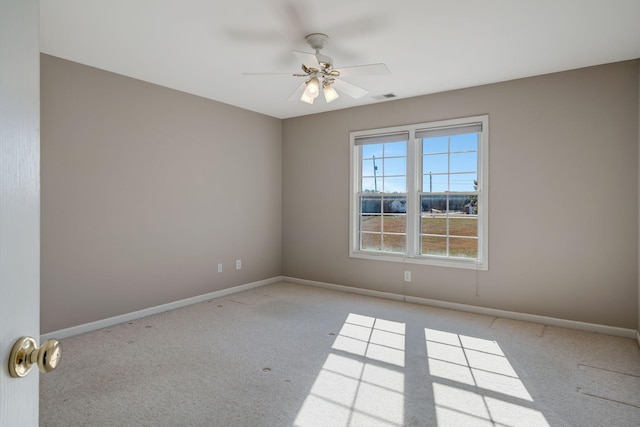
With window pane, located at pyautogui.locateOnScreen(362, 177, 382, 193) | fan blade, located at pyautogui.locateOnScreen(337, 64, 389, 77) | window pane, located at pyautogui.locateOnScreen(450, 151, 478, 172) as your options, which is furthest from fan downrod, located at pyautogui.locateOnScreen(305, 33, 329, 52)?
window pane, located at pyautogui.locateOnScreen(362, 177, 382, 193)

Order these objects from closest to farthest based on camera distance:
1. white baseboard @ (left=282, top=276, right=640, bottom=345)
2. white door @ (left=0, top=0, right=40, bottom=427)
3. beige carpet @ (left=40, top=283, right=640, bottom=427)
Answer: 1. white door @ (left=0, top=0, right=40, bottom=427)
2. beige carpet @ (left=40, top=283, right=640, bottom=427)
3. white baseboard @ (left=282, top=276, right=640, bottom=345)

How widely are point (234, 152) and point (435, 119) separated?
2.62 metres

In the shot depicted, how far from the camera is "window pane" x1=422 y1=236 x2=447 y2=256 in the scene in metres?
4.44

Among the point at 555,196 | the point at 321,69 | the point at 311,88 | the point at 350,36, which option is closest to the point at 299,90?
the point at 311,88

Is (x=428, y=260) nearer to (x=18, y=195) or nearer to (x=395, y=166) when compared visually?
(x=395, y=166)

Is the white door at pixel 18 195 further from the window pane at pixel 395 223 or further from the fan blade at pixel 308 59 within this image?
the window pane at pixel 395 223

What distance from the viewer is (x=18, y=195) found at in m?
0.66

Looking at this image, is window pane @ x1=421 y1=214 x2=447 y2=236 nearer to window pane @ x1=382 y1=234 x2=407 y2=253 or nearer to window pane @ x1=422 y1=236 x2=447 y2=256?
window pane @ x1=422 y1=236 x2=447 y2=256

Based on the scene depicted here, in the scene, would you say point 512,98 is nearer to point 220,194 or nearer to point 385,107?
point 385,107

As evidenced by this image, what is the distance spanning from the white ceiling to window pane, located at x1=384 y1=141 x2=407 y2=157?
0.94 metres

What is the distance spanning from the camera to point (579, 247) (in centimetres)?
356

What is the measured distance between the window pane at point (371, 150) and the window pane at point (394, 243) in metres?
1.10

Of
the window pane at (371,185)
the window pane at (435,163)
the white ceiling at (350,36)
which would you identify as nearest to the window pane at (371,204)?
the window pane at (371,185)

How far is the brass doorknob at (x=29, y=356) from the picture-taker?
655 mm
